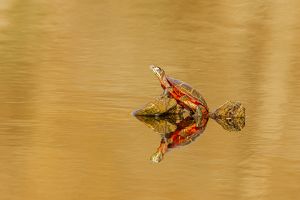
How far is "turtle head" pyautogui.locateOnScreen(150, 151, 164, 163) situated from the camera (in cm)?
1182

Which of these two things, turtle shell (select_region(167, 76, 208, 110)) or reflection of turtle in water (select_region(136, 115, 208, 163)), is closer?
reflection of turtle in water (select_region(136, 115, 208, 163))

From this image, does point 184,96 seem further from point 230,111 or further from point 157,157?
point 157,157

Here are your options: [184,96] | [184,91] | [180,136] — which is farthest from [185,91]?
[180,136]

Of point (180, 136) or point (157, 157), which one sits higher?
point (157, 157)

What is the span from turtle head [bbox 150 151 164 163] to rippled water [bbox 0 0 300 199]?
14cm

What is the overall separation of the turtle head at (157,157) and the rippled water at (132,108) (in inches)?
5.6

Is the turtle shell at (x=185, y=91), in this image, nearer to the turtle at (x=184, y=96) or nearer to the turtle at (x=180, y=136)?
the turtle at (x=184, y=96)

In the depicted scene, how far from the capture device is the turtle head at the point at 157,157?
1182 cm

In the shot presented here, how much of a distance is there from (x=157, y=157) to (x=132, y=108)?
4879mm

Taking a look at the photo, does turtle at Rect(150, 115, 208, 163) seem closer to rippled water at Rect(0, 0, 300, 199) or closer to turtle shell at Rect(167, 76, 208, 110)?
rippled water at Rect(0, 0, 300, 199)

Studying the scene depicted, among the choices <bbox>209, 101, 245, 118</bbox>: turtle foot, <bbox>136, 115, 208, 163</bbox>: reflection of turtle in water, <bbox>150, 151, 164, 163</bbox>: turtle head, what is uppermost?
<bbox>150, 151, 164, 163</bbox>: turtle head

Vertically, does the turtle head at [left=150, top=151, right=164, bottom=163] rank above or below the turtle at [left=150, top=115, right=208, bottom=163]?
above

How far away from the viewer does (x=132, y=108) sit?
16.8m

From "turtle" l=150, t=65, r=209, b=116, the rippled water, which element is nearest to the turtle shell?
"turtle" l=150, t=65, r=209, b=116
